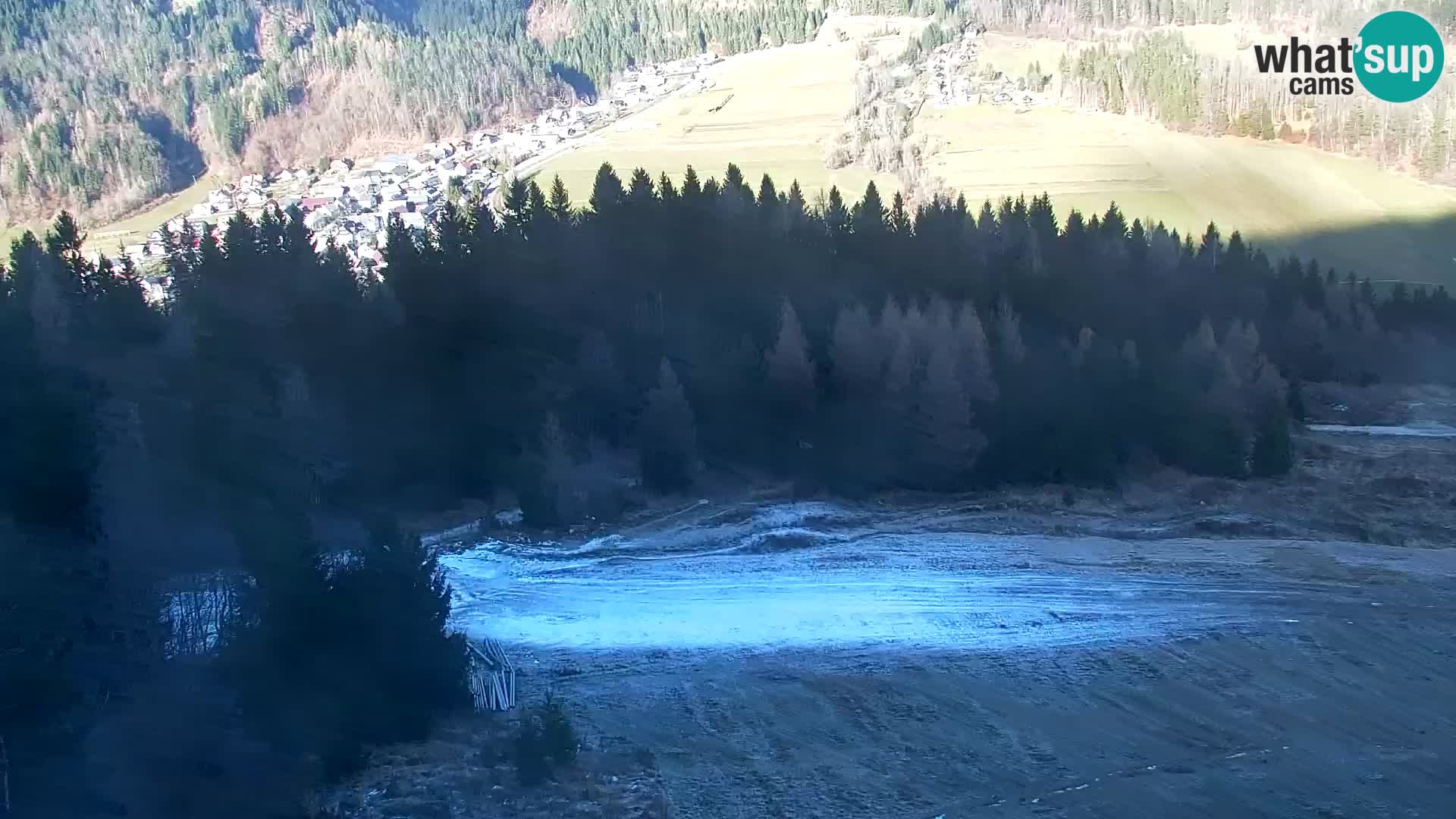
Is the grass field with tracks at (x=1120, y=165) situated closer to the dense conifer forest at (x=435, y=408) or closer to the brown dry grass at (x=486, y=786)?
the dense conifer forest at (x=435, y=408)

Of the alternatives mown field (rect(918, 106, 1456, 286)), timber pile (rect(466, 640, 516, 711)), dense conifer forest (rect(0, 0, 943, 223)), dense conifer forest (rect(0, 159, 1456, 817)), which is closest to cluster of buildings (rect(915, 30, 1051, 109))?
mown field (rect(918, 106, 1456, 286))

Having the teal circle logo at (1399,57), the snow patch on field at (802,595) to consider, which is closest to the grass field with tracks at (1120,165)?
the teal circle logo at (1399,57)

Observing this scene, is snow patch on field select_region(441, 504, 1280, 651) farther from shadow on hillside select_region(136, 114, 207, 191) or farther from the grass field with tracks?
the grass field with tracks

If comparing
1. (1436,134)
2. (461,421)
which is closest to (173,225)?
(461,421)

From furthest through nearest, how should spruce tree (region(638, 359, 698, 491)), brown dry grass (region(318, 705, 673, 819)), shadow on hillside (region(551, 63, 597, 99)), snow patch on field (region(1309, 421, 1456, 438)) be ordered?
1. shadow on hillside (region(551, 63, 597, 99))
2. snow patch on field (region(1309, 421, 1456, 438))
3. spruce tree (region(638, 359, 698, 491))
4. brown dry grass (region(318, 705, 673, 819))

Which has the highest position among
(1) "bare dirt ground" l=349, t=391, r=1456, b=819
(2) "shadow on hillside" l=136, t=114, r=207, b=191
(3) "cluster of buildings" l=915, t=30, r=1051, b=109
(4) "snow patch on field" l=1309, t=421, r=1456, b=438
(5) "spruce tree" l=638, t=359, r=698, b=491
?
(3) "cluster of buildings" l=915, t=30, r=1051, b=109

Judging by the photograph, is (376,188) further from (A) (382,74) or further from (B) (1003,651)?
(B) (1003,651)

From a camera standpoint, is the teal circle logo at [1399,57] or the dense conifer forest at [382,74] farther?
the teal circle logo at [1399,57]

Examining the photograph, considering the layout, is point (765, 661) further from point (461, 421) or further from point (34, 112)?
point (34, 112)
